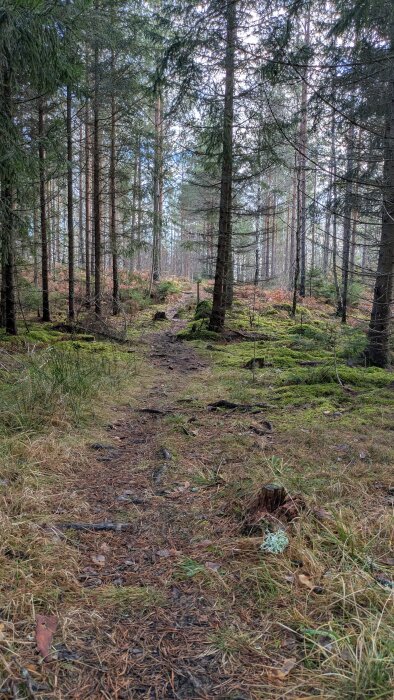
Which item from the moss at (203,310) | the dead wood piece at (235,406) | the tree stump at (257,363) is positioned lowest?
the dead wood piece at (235,406)

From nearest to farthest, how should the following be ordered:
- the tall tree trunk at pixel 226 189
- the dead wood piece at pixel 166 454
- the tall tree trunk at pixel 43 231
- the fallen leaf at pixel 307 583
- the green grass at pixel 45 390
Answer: the fallen leaf at pixel 307 583
the dead wood piece at pixel 166 454
the green grass at pixel 45 390
the tall tree trunk at pixel 226 189
the tall tree trunk at pixel 43 231

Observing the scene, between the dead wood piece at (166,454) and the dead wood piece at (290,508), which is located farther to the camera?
the dead wood piece at (166,454)

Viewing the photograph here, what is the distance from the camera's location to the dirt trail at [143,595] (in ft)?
5.34

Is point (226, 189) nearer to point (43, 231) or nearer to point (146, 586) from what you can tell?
point (43, 231)

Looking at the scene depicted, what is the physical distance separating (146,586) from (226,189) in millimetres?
10371

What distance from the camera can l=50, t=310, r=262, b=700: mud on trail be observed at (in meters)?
1.64

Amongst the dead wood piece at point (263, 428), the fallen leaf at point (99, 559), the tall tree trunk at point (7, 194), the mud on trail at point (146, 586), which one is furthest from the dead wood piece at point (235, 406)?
the tall tree trunk at point (7, 194)

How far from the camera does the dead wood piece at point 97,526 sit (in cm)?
270

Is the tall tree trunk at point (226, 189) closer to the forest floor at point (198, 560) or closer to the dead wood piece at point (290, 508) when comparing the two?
the forest floor at point (198, 560)

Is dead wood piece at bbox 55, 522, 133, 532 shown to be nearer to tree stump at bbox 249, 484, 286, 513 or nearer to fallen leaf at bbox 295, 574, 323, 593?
tree stump at bbox 249, 484, 286, 513

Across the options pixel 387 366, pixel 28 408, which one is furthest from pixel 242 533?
pixel 387 366

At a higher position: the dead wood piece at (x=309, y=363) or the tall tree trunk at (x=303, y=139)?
the tall tree trunk at (x=303, y=139)

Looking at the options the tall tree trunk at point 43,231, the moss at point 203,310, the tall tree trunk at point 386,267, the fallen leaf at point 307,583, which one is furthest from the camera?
the moss at point 203,310

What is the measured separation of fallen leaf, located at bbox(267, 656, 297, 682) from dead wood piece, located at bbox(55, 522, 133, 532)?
1378mm
